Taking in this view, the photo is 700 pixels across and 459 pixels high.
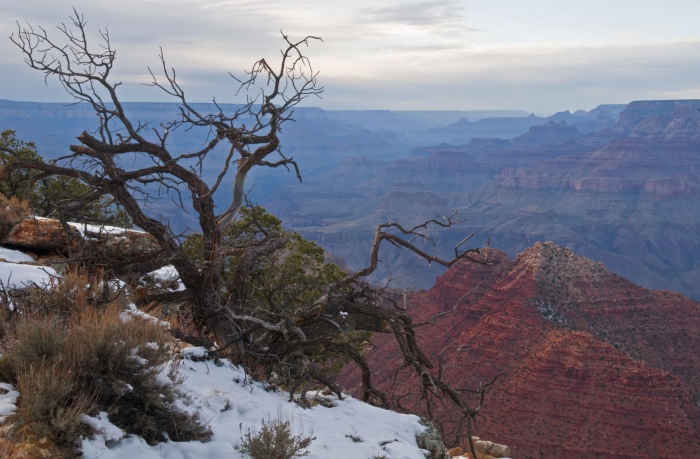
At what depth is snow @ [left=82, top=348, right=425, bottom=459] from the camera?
4.11 meters

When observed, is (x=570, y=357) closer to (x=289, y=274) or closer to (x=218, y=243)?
(x=289, y=274)

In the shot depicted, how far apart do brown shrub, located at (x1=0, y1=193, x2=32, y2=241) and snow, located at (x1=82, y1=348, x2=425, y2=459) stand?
20.2 feet

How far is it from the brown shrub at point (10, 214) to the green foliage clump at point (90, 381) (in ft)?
20.2

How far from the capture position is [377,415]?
662cm

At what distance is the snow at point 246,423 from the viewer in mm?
4105

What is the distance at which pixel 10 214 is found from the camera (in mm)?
10664

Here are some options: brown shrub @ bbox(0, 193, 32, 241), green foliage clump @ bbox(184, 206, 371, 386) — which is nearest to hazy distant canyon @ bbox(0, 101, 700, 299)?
green foliage clump @ bbox(184, 206, 371, 386)

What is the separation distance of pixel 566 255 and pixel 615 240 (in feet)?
403

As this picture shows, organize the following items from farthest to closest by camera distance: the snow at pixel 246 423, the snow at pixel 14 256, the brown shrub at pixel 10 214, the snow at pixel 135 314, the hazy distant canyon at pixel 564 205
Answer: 1. the hazy distant canyon at pixel 564 205
2. the brown shrub at pixel 10 214
3. the snow at pixel 14 256
4. the snow at pixel 135 314
5. the snow at pixel 246 423

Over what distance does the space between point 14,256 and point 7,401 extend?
5996 mm

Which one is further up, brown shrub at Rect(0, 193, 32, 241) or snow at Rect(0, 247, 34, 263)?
brown shrub at Rect(0, 193, 32, 241)

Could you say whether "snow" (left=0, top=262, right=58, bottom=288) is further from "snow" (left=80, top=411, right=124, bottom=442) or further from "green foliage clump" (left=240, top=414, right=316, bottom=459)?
"green foliage clump" (left=240, top=414, right=316, bottom=459)

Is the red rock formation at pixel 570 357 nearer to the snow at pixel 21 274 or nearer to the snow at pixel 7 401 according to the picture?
the snow at pixel 21 274

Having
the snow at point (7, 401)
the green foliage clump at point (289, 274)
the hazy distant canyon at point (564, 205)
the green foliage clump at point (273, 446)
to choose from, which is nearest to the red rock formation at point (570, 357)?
the green foliage clump at point (289, 274)
